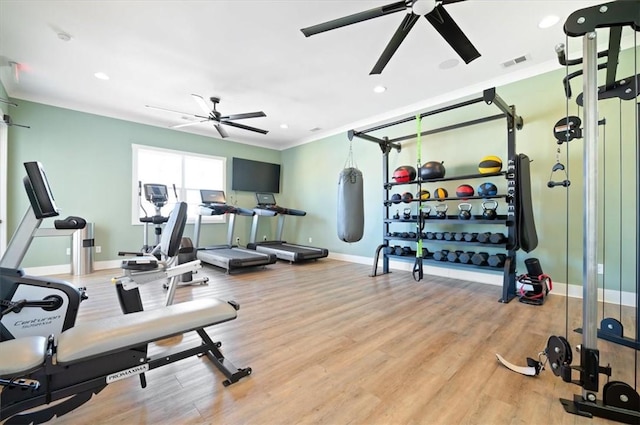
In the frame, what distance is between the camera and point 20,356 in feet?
3.67

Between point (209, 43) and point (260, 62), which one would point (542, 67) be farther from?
point (209, 43)

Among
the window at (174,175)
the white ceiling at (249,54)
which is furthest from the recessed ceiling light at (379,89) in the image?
the window at (174,175)

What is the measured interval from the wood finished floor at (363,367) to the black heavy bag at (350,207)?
35.3 inches

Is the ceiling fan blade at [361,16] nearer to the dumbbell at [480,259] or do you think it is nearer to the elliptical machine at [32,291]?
the elliptical machine at [32,291]

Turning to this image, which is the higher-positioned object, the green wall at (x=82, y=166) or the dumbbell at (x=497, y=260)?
the green wall at (x=82, y=166)

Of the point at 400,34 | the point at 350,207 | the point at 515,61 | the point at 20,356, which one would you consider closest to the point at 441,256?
the point at 350,207

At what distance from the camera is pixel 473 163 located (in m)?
4.37

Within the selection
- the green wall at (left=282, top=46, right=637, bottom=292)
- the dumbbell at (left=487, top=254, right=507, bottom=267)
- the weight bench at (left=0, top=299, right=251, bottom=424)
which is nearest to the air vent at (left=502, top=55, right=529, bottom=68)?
the green wall at (left=282, top=46, right=637, bottom=292)

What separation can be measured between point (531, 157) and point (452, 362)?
344 centimetres

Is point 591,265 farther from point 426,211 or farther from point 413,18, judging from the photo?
point 426,211

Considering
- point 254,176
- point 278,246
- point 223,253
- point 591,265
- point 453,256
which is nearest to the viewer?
point 591,265

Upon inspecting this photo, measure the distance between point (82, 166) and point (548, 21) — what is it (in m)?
7.62

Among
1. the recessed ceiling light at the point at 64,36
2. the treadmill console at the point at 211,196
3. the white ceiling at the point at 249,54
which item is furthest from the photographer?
the treadmill console at the point at 211,196

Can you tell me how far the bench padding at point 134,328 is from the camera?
1.23 meters
